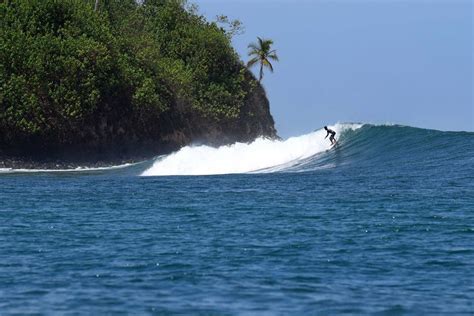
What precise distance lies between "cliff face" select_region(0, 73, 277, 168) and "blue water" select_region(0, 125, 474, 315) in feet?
61.7

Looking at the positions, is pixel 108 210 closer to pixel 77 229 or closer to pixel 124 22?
pixel 77 229

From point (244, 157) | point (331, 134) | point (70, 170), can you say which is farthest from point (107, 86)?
point (331, 134)

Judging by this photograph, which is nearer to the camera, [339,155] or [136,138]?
[339,155]

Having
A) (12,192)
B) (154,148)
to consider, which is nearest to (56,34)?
(154,148)

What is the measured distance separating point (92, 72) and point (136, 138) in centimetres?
624

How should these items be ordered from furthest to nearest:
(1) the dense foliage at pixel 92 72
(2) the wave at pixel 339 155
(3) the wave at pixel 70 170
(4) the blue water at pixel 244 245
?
(1) the dense foliage at pixel 92 72 → (3) the wave at pixel 70 170 → (2) the wave at pixel 339 155 → (4) the blue water at pixel 244 245

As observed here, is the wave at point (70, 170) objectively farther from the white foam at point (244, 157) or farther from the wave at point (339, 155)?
the white foam at point (244, 157)

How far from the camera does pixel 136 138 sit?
6488cm

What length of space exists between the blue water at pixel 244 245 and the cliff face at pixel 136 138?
1882 cm

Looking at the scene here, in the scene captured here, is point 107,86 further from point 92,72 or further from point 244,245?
point 244,245

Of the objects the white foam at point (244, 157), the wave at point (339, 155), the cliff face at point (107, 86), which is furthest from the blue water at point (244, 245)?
the cliff face at point (107, 86)

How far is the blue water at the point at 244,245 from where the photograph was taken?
51.5 ft

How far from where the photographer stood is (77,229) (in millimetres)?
24328

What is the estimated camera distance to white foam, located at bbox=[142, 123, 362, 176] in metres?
53.9
